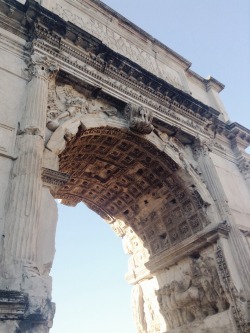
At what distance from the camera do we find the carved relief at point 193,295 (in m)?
7.64

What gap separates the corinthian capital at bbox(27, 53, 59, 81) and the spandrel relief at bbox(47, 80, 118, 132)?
0.26m

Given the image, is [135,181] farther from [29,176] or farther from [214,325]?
[29,176]

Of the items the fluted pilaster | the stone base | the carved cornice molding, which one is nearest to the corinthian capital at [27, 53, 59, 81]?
the fluted pilaster

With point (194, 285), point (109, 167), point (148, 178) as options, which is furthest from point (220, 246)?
point (109, 167)

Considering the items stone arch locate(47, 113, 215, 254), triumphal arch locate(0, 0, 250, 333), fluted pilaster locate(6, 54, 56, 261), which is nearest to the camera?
fluted pilaster locate(6, 54, 56, 261)

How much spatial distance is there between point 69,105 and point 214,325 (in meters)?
5.72

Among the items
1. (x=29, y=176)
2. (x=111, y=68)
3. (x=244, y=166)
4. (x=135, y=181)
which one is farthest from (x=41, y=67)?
(x=244, y=166)

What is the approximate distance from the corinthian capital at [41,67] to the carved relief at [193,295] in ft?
18.0

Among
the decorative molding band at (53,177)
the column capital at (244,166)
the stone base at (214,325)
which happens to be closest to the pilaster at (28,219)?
the decorative molding band at (53,177)

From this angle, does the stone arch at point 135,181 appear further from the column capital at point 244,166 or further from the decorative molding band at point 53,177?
the column capital at point 244,166

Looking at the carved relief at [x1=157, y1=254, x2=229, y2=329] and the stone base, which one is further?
the carved relief at [x1=157, y1=254, x2=229, y2=329]

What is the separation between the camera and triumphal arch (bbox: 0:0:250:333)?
5281 millimetres

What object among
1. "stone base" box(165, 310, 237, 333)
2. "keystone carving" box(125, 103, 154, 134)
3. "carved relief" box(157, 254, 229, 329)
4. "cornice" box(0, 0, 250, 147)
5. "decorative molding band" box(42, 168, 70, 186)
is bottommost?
"stone base" box(165, 310, 237, 333)

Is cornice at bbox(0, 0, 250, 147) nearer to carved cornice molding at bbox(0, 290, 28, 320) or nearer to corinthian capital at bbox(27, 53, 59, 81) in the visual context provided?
corinthian capital at bbox(27, 53, 59, 81)
